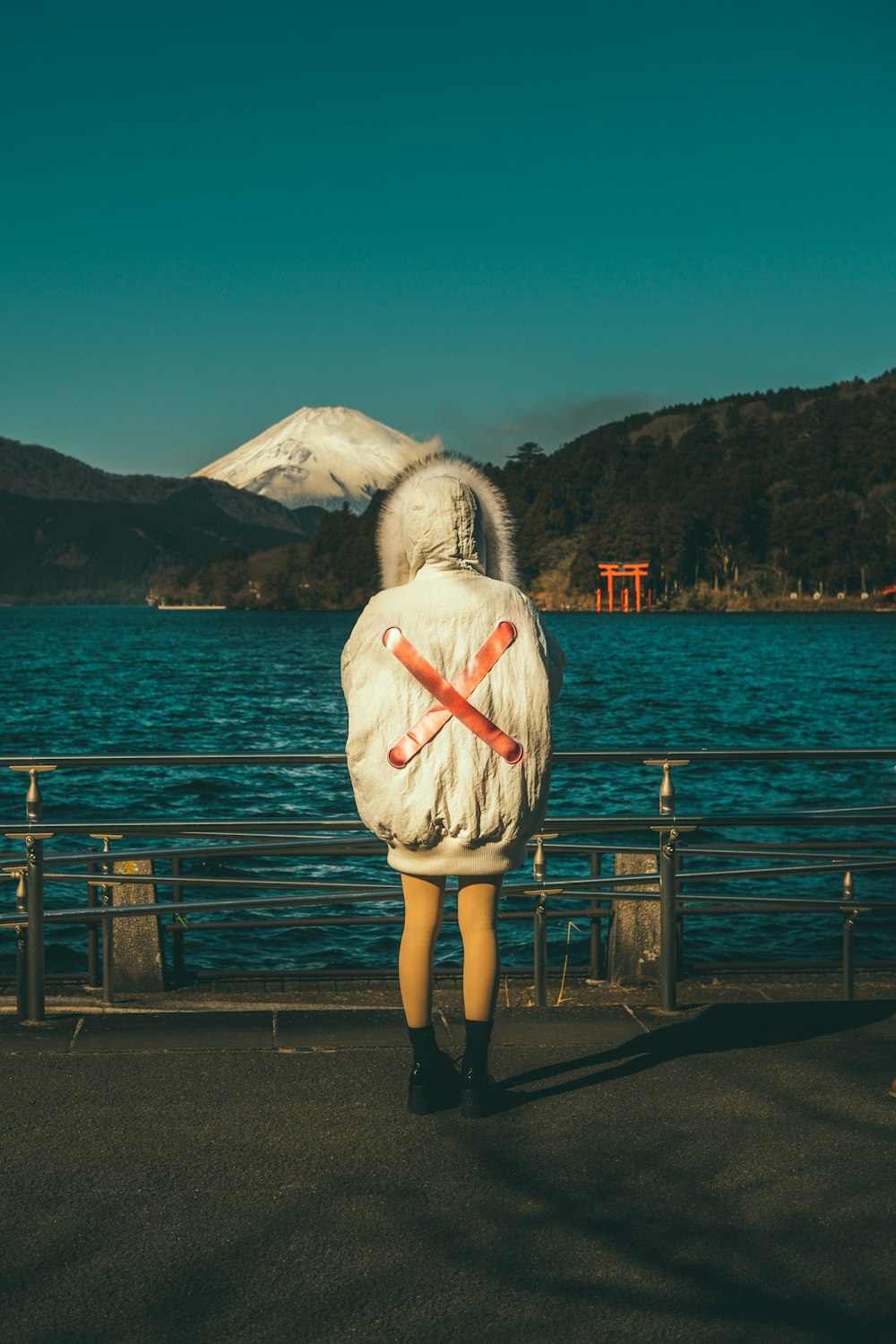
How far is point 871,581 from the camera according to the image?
179125 millimetres

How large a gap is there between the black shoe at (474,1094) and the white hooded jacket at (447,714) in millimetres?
645

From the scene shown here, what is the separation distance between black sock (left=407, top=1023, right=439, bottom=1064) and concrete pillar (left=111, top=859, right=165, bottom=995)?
95.4 inches

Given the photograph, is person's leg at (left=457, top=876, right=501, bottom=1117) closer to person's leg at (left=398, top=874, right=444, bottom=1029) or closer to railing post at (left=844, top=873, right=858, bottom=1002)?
person's leg at (left=398, top=874, right=444, bottom=1029)

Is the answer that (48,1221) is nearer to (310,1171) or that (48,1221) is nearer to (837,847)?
(310,1171)

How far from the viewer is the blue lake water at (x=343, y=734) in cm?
1681

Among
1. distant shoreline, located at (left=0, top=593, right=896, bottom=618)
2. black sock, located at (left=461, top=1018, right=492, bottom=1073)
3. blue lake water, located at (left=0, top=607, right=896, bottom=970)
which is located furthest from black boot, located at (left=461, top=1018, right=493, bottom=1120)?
distant shoreline, located at (left=0, top=593, right=896, bottom=618)

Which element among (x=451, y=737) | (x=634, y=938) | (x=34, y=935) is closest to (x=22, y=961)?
(x=34, y=935)

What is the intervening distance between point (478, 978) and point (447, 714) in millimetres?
837

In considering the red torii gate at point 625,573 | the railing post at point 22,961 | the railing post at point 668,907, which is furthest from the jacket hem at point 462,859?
the red torii gate at point 625,573

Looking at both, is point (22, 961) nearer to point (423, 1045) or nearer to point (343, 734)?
point (423, 1045)

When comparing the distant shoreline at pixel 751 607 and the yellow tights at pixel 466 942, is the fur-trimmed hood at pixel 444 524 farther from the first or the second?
the distant shoreline at pixel 751 607

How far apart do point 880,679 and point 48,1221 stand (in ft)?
264

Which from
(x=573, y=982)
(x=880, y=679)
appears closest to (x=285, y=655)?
(x=880, y=679)

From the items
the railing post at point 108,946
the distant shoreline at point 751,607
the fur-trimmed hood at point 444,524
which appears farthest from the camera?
the distant shoreline at point 751,607
